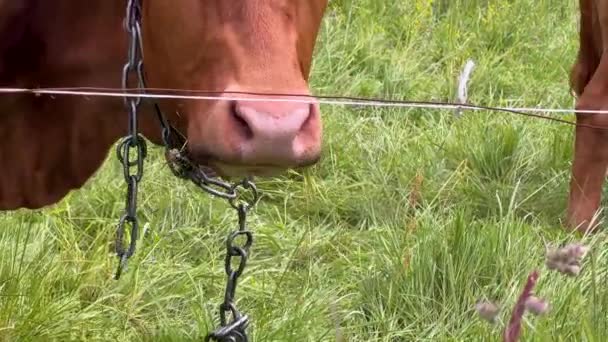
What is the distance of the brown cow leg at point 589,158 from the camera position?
3486 millimetres

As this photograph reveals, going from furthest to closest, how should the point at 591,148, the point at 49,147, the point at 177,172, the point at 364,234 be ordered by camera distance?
the point at 591,148, the point at 364,234, the point at 49,147, the point at 177,172

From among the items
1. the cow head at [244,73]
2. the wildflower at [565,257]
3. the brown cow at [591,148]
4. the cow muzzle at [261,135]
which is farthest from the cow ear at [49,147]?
the brown cow at [591,148]

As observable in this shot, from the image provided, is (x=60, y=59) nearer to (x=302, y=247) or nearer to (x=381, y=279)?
(x=381, y=279)

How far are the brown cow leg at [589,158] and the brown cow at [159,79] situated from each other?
182 centimetres

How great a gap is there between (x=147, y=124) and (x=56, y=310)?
750mm

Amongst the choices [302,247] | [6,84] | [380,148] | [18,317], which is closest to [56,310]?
[18,317]

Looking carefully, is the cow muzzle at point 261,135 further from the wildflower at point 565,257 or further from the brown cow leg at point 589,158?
the brown cow leg at point 589,158

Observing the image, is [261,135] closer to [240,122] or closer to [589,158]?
[240,122]

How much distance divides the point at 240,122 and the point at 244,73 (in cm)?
8

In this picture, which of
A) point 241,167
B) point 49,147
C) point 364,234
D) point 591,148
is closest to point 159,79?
point 241,167

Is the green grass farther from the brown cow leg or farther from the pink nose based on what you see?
the pink nose

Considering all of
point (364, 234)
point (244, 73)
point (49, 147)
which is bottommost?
point (364, 234)

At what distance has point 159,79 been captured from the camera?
1780mm

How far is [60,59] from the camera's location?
215 centimetres
